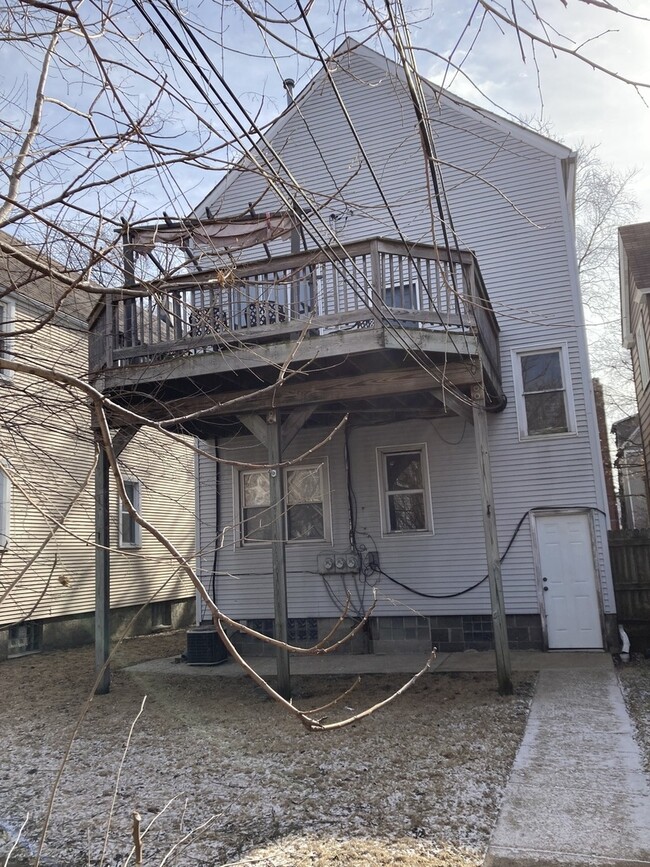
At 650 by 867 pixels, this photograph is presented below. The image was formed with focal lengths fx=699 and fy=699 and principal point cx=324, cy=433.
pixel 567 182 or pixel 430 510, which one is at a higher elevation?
pixel 567 182

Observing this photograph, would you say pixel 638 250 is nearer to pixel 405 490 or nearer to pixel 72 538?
pixel 405 490

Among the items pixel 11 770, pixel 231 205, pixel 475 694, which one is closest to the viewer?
pixel 11 770

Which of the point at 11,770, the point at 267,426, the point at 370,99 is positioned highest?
the point at 370,99

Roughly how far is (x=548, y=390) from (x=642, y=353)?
5.83 meters

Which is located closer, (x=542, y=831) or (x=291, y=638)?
(x=542, y=831)

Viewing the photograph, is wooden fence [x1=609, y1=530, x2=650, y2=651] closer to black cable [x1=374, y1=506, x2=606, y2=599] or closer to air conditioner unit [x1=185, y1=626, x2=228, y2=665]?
black cable [x1=374, y1=506, x2=606, y2=599]

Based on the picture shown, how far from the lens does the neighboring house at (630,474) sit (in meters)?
22.5

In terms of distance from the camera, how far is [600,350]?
2630cm

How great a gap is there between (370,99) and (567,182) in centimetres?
359

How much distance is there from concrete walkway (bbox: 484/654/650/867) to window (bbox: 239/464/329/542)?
16.3ft

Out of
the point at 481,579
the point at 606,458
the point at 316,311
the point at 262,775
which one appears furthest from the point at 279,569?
the point at 606,458

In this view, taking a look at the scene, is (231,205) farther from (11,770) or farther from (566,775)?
(566,775)

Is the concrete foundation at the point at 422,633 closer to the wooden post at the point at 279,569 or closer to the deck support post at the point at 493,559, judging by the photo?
the wooden post at the point at 279,569

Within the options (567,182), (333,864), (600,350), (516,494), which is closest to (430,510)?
(516,494)
